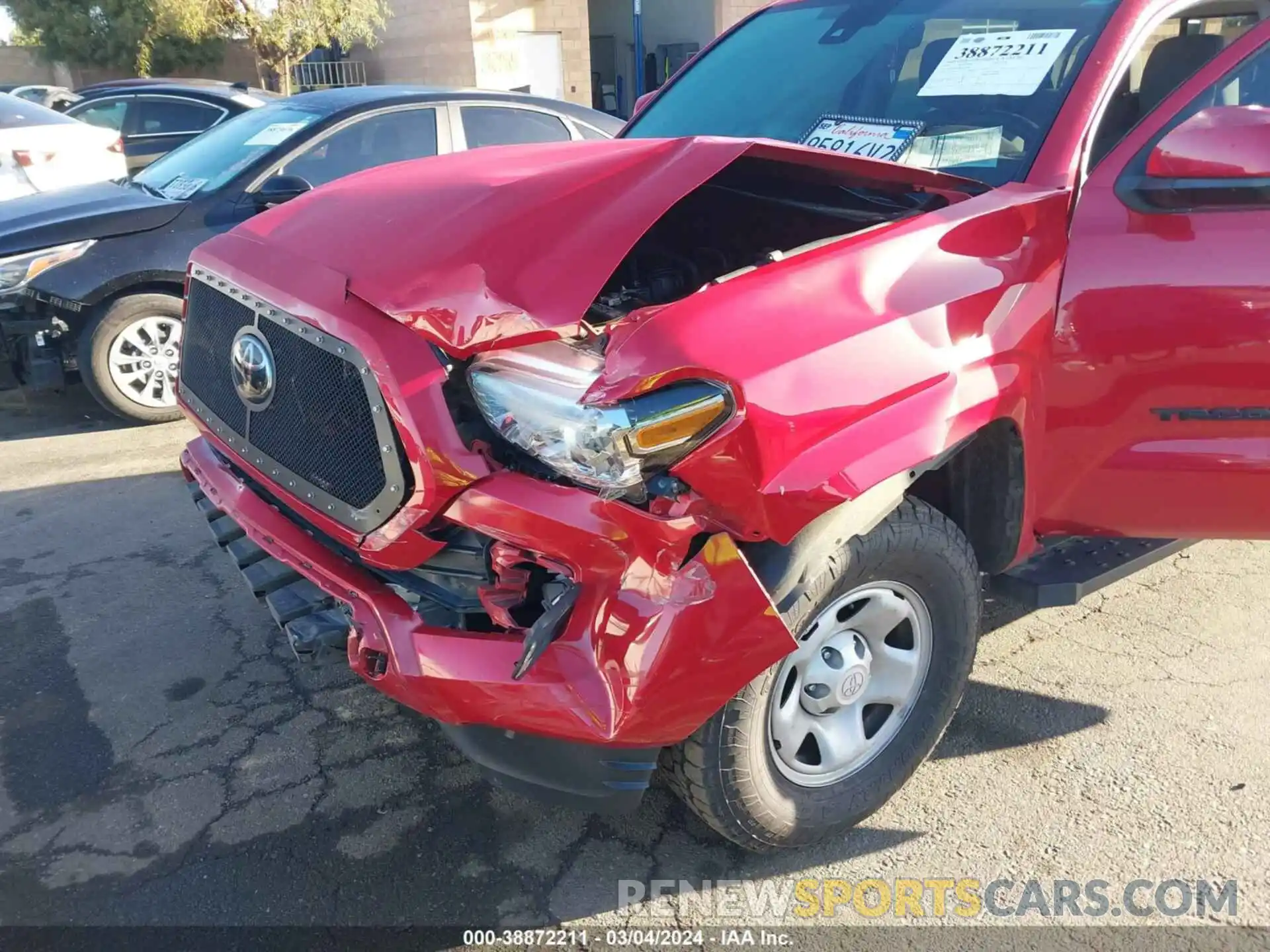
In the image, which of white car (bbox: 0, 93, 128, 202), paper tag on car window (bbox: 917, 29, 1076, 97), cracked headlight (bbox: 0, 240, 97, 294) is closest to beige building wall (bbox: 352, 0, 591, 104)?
white car (bbox: 0, 93, 128, 202)

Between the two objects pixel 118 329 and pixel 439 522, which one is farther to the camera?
pixel 118 329

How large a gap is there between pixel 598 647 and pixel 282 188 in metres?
4.15

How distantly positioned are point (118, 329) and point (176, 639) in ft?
8.38

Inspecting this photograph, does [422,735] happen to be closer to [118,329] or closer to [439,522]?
[439,522]

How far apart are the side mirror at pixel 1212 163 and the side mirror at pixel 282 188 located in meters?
4.05

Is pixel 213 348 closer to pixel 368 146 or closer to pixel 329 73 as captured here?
pixel 368 146

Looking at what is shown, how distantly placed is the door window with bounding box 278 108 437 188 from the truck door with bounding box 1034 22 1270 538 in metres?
3.92

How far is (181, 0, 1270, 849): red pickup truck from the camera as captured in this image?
182 cm

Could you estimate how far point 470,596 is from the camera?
201 cm

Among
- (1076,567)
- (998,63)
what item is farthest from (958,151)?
(1076,567)

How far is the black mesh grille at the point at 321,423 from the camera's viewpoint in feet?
6.61

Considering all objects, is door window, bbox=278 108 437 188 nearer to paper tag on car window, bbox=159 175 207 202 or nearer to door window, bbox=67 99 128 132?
paper tag on car window, bbox=159 175 207 202

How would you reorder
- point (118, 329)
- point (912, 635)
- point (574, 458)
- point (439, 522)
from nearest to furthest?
point (574, 458), point (439, 522), point (912, 635), point (118, 329)

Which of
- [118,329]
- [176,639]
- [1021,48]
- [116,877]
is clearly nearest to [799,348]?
[1021,48]
